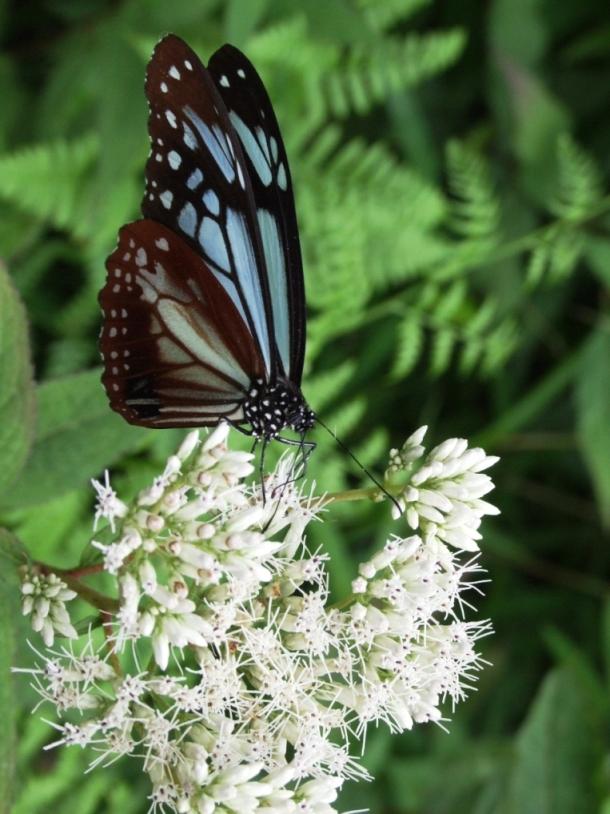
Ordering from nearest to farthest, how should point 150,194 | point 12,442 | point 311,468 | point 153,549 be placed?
1. point 153,549
2. point 12,442
3. point 150,194
4. point 311,468

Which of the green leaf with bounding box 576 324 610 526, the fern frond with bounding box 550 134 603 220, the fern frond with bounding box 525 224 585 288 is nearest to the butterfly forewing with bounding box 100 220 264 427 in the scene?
the fern frond with bounding box 525 224 585 288

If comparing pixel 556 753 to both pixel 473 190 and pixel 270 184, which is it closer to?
pixel 270 184

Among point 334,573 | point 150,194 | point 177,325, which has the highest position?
point 150,194

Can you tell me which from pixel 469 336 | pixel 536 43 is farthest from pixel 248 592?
pixel 536 43

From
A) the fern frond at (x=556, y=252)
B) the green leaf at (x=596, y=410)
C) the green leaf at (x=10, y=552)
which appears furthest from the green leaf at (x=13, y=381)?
the green leaf at (x=596, y=410)

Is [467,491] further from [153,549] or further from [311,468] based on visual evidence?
→ [311,468]
